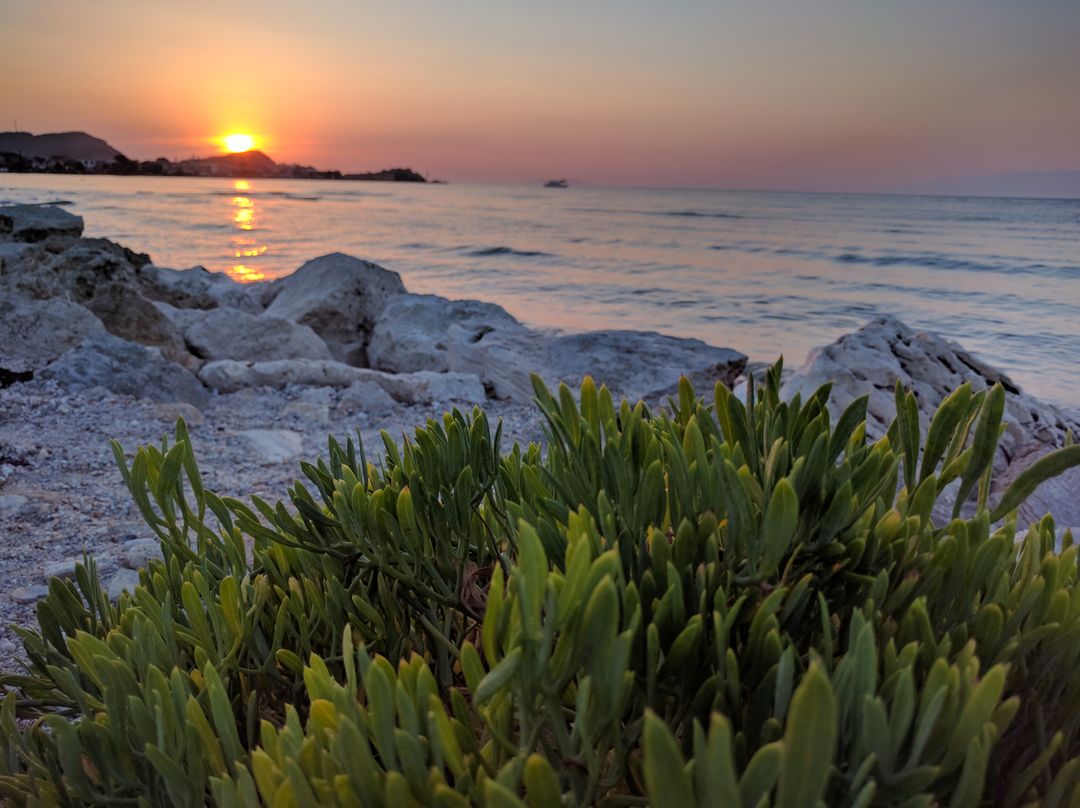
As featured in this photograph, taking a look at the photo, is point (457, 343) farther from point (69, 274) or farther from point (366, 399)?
point (69, 274)

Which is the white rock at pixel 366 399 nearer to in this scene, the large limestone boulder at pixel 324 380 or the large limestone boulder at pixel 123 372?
the large limestone boulder at pixel 324 380

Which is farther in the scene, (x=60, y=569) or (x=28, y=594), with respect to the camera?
(x=60, y=569)

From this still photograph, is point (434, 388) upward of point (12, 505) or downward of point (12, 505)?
upward

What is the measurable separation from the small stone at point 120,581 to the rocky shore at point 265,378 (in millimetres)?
10

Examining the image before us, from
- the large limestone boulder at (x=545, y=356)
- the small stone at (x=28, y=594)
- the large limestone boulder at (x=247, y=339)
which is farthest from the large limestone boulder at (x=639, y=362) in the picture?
the small stone at (x=28, y=594)

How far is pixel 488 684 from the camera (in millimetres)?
704

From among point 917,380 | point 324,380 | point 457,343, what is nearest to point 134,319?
point 324,380

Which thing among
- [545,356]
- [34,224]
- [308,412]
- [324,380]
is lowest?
[308,412]

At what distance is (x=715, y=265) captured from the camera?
2338 cm

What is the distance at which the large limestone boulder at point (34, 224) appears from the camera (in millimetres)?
13938

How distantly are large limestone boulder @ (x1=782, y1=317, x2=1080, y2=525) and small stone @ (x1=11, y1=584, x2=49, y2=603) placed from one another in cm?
382


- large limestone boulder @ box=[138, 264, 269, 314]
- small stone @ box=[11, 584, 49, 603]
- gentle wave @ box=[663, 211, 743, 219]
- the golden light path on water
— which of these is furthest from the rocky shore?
gentle wave @ box=[663, 211, 743, 219]

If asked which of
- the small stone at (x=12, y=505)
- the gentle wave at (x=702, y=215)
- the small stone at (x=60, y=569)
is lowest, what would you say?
the small stone at (x=60, y=569)

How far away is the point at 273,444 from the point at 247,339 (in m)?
3.25
